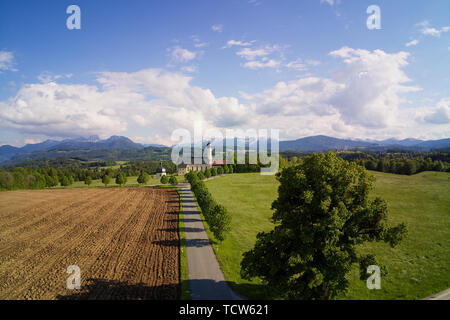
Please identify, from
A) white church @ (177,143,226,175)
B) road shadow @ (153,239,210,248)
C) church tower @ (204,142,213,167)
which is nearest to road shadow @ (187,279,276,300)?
road shadow @ (153,239,210,248)

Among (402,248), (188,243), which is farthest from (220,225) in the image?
(402,248)

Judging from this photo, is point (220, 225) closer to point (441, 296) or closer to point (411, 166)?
point (441, 296)

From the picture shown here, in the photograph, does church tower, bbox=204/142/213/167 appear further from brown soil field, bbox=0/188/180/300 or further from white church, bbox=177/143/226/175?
brown soil field, bbox=0/188/180/300

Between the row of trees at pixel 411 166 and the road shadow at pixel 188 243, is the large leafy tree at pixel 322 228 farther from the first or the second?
the row of trees at pixel 411 166

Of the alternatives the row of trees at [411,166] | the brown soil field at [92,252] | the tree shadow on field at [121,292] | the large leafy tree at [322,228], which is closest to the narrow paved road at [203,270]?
the brown soil field at [92,252]
